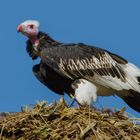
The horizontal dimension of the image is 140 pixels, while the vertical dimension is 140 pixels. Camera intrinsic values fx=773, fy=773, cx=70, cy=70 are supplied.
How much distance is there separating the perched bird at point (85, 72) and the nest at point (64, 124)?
157cm

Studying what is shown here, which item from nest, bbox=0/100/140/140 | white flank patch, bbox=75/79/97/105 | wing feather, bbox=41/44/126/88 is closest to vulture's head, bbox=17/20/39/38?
wing feather, bbox=41/44/126/88

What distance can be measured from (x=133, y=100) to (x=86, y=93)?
0.70 metres

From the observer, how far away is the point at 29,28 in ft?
35.4

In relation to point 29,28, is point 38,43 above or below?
below

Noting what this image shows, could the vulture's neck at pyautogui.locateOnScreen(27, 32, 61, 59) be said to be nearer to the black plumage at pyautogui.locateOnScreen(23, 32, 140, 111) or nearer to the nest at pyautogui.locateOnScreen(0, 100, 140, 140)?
the black plumage at pyautogui.locateOnScreen(23, 32, 140, 111)

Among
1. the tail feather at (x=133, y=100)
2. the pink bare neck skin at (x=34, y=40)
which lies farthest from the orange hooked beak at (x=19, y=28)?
the tail feather at (x=133, y=100)

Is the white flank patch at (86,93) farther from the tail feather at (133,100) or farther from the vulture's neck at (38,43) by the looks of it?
the vulture's neck at (38,43)

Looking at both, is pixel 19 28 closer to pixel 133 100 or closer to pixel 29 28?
pixel 29 28

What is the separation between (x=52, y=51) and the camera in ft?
33.8

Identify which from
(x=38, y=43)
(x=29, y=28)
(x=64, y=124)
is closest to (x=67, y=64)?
(x=38, y=43)

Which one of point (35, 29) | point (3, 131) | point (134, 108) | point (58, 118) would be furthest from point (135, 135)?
point (35, 29)

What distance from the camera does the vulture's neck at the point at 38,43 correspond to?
10.5 metres

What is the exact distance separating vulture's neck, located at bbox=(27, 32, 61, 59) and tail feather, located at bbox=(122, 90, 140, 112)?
Result: 1320mm

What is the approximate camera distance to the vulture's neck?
10.5 meters
